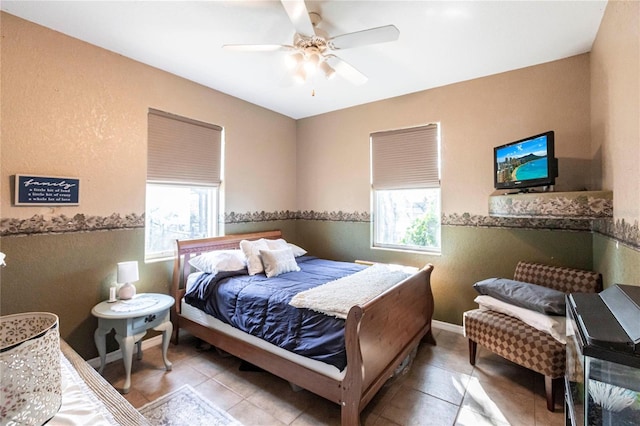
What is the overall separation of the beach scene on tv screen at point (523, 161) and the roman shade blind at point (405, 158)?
0.76m

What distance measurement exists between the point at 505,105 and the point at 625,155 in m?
1.51

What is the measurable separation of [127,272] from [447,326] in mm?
3411

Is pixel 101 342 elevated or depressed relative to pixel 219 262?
depressed

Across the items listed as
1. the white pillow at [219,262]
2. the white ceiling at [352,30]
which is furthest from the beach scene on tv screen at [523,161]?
the white pillow at [219,262]

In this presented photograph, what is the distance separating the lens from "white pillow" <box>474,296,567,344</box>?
6.64ft

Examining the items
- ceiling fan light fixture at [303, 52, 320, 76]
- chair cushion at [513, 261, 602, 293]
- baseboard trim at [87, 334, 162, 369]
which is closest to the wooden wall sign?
baseboard trim at [87, 334, 162, 369]

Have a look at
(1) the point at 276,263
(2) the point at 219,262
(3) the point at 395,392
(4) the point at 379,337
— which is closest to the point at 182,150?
(2) the point at 219,262

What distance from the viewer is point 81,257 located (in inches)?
96.3

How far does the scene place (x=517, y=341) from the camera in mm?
2150

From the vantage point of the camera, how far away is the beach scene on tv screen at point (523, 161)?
233 centimetres

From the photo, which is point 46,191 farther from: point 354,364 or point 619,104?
point 619,104

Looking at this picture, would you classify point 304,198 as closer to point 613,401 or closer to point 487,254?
point 487,254

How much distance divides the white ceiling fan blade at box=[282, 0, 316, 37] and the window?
6.60ft

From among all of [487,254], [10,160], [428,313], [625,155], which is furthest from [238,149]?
[625,155]
